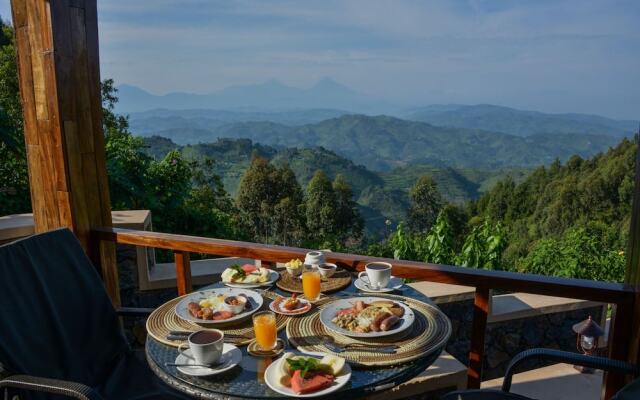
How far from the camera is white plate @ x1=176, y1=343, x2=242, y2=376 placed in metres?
1.35

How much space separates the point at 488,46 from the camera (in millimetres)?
51125

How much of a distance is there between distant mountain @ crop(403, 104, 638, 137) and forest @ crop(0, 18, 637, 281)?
17.8m

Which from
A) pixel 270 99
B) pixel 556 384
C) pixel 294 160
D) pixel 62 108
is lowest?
pixel 294 160

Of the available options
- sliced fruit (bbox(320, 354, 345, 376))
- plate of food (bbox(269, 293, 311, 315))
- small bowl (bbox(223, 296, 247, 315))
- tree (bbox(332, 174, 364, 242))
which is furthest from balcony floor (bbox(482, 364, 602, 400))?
tree (bbox(332, 174, 364, 242))

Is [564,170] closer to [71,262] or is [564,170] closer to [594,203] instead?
[594,203]

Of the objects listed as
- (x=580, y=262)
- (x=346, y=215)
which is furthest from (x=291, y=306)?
(x=346, y=215)

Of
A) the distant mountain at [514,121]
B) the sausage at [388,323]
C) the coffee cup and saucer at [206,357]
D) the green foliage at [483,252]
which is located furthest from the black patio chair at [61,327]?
the distant mountain at [514,121]

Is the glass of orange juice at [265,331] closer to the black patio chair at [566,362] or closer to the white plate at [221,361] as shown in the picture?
the white plate at [221,361]

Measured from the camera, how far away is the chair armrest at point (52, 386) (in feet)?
4.41

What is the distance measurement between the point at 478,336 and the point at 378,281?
0.46m

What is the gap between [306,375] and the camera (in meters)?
1.29

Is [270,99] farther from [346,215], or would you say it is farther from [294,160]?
[346,215]

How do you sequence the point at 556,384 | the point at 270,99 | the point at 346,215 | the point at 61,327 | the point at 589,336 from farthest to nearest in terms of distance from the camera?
the point at 270,99 < the point at 346,215 < the point at 589,336 < the point at 556,384 < the point at 61,327

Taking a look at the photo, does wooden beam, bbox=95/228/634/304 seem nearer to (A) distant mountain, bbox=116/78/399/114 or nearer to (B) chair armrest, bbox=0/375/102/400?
(B) chair armrest, bbox=0/375/102/400
